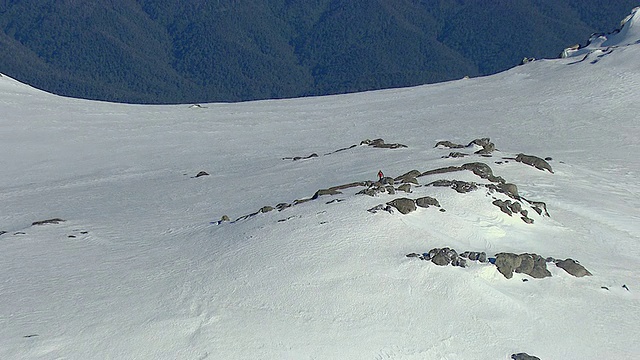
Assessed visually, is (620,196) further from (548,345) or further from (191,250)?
(191,250)

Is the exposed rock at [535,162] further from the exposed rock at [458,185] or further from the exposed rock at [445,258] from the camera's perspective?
the exposed rock at [445,258]

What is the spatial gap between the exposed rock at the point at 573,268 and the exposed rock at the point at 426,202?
10.8ft

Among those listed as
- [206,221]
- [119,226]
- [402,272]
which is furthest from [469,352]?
[119,226]

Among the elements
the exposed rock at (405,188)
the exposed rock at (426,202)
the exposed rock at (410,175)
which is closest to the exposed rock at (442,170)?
the exposed rock at (410,175)

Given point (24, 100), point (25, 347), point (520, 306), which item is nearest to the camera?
point (25, 347)

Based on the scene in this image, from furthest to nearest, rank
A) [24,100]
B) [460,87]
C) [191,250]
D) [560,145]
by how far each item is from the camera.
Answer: [460,87], [24,100], [560,145], [191,250]

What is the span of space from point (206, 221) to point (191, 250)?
381cm

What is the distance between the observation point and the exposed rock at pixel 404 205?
60.8ft

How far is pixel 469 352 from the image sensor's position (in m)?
14.0

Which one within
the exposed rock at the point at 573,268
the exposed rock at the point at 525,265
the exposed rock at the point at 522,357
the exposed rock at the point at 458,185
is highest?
the exposed rock at the point at 458,185

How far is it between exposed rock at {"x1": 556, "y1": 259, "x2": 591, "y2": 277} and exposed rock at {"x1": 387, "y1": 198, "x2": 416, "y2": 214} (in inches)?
133

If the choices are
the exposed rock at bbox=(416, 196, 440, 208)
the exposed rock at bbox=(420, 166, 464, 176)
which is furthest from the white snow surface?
the exposed rock at bbox=(420, 166, 464, 176)

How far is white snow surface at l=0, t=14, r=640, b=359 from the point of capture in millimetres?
14133

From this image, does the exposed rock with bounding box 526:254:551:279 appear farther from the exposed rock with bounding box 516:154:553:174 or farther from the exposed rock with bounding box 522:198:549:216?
the exposed rock with bounding box 516:154:553:174
